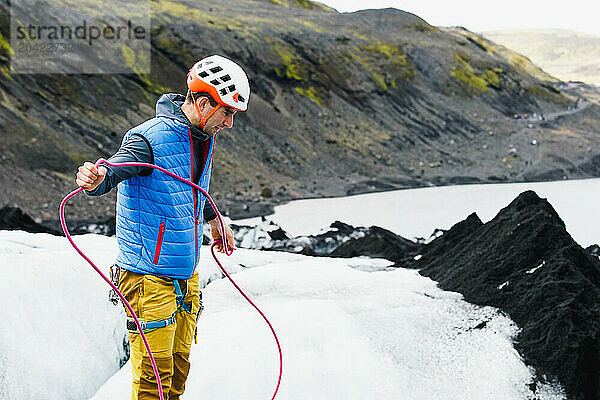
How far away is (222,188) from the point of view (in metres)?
23.1

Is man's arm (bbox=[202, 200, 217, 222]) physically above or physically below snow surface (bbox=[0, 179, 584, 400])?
above

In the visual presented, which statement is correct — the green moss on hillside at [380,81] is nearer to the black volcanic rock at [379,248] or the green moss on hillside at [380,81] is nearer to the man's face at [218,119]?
the black volcanic rock at [379,248]

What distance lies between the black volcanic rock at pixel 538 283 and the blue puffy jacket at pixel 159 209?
2.51 metres

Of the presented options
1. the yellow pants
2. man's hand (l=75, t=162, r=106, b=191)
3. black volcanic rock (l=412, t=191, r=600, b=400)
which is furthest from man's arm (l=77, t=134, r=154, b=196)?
black volcanic rock (l=412, t=191, r=600, b=400)

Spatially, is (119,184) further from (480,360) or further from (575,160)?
(575,160)

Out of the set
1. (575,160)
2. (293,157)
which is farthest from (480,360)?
(575,160)

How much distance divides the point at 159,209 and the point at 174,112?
483mm

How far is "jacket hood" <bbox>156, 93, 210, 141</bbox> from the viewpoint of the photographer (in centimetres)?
302

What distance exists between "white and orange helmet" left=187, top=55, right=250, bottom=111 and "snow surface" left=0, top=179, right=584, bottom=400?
5.82ft

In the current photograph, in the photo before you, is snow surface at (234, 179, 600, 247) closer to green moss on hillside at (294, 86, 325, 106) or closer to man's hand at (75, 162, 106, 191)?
man's hand at (75, 162, 106, 191)

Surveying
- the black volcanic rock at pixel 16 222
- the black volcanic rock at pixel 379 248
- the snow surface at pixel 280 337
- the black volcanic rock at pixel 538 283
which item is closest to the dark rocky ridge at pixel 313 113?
the black volcanic rock at pixel 16 222

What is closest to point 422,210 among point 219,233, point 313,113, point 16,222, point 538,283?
point 16,222

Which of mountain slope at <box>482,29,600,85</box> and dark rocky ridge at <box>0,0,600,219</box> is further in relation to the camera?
mountain slope at <box>482,29,600,85</box>

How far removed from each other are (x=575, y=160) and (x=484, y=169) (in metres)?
6.32
